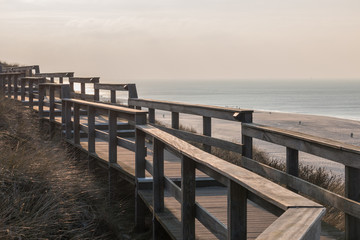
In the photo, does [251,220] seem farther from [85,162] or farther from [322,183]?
[85,162]

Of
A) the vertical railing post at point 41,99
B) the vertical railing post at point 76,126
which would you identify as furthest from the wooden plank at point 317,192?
the vertical railing post at point 41,99

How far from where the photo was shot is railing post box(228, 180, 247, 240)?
331 centimetres

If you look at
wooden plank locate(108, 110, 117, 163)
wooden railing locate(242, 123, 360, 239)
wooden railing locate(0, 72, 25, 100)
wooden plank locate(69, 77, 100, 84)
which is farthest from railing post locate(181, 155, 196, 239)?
wooden railing locate(0, 72, 25, 100)

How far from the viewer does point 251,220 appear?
5.34 metres

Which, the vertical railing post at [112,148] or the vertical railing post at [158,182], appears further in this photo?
the vertical railing post at [112,148]

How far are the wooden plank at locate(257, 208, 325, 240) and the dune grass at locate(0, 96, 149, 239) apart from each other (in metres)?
3.03

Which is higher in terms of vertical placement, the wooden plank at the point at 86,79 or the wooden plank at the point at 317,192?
the wooden plank at the point at 86,79

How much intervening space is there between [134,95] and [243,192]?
8.92m

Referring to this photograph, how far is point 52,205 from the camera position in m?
5.55

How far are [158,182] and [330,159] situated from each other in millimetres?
2007

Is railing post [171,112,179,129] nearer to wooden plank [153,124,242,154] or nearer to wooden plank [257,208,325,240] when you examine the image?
wooden plank [153,124,242,154]

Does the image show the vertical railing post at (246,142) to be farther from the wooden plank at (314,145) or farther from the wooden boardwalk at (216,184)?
the wooden plank at (314,145)

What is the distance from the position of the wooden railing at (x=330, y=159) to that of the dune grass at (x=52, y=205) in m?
2.02

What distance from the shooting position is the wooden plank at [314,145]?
4387mm
